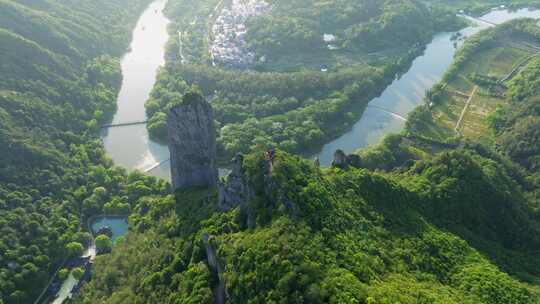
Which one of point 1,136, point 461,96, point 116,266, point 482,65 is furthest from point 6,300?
point 482,65

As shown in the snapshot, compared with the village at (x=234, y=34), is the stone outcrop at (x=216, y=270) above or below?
below

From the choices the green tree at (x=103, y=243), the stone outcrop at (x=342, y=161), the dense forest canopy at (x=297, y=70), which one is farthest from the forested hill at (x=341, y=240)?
the dense forest canopy at (x=297, y=70)

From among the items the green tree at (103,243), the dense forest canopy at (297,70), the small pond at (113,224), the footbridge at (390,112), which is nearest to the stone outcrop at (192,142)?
the green tree at (103,243)

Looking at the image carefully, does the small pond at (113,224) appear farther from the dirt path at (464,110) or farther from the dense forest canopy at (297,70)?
the dirt path at (464,110)

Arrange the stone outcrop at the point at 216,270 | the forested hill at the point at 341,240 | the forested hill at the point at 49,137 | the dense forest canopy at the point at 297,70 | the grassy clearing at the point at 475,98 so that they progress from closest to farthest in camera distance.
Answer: the forested hill at the point at 341,240 < the stone outcrop at the point at 216,270 < the forested hill at the point at 49,137 < the dense forest canopy at the point at 297,70 < the grassy clearing at the point at 475,98

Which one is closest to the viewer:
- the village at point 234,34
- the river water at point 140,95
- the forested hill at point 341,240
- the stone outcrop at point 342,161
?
the forested hill at point 341,240

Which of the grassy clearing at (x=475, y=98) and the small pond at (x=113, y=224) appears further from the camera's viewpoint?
the grassy clearing at (x=475, y=98)

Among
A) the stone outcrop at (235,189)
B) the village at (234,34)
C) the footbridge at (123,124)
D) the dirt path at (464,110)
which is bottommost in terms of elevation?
the dirt path at (464,110)
